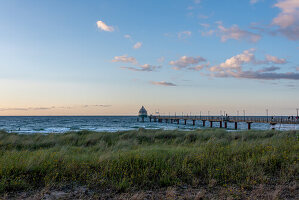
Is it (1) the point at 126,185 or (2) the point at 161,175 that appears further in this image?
(2) the point at 161,175

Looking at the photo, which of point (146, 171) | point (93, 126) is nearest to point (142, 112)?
point (93, 126)

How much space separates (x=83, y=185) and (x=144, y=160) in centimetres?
228

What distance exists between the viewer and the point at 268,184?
23.0 feet

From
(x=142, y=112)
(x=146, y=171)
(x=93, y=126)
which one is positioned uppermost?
(x=142, y=112)

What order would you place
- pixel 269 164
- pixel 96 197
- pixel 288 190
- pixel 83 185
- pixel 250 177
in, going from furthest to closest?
1. pixel 269 164
2. pixel 250 177
3. pixel 83 185
4. pixel 288 190
5. pixel 96 197

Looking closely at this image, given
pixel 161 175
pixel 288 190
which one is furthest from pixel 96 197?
pixel 288 190

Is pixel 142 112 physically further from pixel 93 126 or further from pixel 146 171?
pixel 146 171

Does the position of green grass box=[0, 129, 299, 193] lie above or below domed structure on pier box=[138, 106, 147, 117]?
below

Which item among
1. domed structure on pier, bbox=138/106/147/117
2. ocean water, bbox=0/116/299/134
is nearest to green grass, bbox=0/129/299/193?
ocean water, bbox=0/116/299/134

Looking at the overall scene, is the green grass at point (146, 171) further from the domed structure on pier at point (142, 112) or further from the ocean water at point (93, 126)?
the domed structure on pier at point (142, 112)

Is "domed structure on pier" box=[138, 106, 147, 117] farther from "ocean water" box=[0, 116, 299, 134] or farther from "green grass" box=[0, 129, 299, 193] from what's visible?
"green grass" box=[0, 129, 299, 193]

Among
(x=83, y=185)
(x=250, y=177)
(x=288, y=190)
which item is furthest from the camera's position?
(x=250, y=177)

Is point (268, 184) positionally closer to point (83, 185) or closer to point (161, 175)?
point (161, 175)

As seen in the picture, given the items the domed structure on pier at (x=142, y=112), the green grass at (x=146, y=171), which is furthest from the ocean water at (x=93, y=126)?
the green grass at (x=146, y=171)
